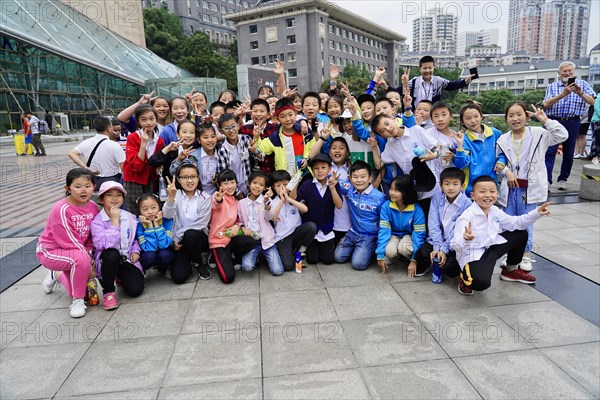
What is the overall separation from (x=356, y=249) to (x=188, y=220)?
182 cm

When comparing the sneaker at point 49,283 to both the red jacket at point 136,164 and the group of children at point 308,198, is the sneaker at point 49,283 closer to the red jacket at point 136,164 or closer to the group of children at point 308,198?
the group of children at point 308,198

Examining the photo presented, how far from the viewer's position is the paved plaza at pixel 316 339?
2.43m

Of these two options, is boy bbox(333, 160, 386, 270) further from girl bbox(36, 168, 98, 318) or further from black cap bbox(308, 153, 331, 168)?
girl bbox(36, 168, 98, 318)

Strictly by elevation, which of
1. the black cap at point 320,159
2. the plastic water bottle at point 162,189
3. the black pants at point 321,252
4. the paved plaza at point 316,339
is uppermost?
the black cap at point 320,159

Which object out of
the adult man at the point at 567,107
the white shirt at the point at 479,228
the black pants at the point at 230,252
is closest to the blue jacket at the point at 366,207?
the white shirt at the point at 479,228

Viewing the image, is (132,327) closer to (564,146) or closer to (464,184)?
(464,184)

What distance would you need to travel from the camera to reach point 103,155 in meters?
4.57

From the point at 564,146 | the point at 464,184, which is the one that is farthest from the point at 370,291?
the point at 564,146

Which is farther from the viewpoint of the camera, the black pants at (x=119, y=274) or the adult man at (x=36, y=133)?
the adult man at (x=36, y=133)

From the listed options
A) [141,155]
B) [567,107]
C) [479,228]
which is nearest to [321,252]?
[479,228]

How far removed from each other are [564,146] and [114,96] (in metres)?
30.1

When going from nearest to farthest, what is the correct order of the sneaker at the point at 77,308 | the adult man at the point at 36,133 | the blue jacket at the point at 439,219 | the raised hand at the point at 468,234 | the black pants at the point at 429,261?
the raised hand at the point at 468,234
the sneaker at the point at 77,308
the black pants at the point at 429,261
the blue jacket at the point at 439,219
the adult man at the point at 36,133

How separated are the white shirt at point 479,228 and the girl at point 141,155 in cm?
321

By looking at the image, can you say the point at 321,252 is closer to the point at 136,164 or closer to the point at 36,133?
the point at 136,164
